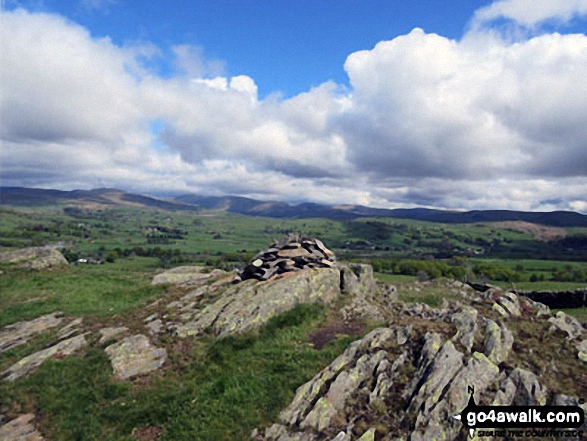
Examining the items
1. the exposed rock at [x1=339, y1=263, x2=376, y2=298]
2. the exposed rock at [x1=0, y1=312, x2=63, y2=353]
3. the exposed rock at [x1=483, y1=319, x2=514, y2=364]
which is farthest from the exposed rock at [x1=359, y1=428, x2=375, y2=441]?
the exposed rock at [x1=0, y1=312, x2=63, y2=353]

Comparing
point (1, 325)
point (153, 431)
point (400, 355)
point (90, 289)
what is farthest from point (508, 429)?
point (90, 289)

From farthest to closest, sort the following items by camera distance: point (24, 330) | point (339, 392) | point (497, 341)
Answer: point (24, 330)
point (497, 341)
point (339, 392)

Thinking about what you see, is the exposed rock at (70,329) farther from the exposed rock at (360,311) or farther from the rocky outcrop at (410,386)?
the exposed rock at (360,311)

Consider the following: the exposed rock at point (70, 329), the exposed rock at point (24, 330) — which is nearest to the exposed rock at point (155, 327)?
the exposed rock at point (70, 329)

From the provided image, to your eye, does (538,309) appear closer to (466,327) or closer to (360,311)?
(466,327)

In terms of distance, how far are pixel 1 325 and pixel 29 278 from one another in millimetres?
13120

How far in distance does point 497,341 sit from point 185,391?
16.5m

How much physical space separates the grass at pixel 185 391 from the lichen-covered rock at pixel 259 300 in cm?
148

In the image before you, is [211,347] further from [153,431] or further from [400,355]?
[400,355]

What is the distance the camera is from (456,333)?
57.5 feet

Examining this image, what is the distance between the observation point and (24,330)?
24.9 m

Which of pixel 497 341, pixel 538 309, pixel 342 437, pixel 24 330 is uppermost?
pixel 497 341

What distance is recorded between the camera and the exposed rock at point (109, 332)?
2177 cm

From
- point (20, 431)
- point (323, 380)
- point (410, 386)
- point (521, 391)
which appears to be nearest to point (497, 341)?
point (521, 391)
